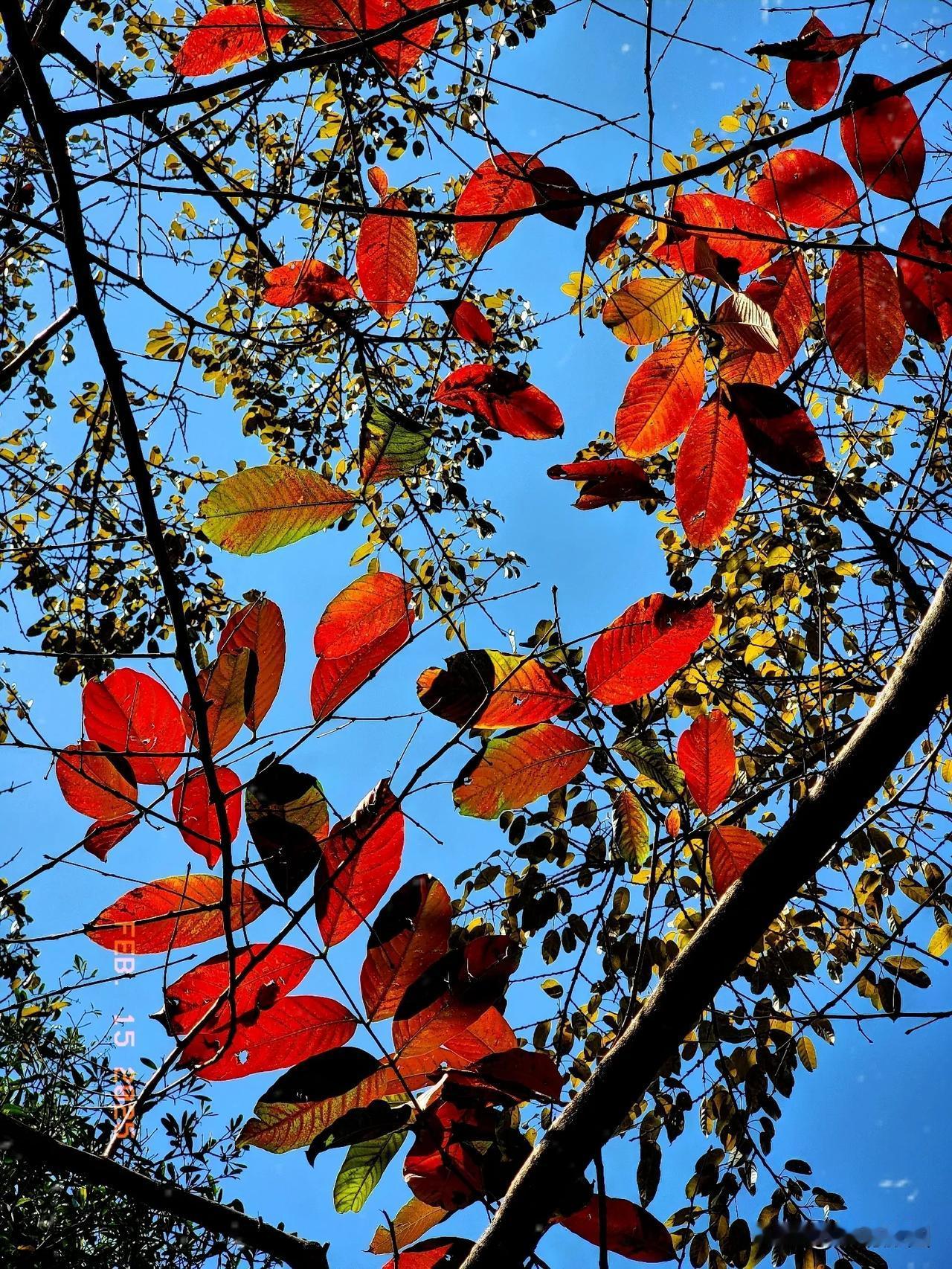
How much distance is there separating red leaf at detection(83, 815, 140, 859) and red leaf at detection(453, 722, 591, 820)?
37cm

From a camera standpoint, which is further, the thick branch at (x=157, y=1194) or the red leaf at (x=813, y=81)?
the red leaf at (x=813, y=81)

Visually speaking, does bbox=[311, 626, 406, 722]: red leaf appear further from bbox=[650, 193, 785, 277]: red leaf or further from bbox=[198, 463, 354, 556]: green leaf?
bbox=[650, 193, 785, 277]: red leaf

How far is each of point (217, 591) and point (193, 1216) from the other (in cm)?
249

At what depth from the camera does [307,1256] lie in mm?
803

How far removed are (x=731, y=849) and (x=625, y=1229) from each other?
418 mm

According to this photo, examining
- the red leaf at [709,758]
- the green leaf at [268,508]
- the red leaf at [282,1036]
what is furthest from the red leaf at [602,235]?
the red leaf at [282,1036]

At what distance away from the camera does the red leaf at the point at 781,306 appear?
1117 millimetres

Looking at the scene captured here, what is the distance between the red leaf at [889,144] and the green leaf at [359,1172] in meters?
1.29

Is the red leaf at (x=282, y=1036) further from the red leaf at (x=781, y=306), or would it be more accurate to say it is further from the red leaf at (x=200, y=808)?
the red leaf at (x=781, y=306)

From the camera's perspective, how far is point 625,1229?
88cm

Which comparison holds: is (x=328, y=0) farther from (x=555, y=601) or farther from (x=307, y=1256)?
(x=307, y=1256)

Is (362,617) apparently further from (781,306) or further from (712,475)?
(781,306)

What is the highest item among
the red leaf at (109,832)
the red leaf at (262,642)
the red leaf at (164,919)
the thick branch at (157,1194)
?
the red leaf at (262,642)

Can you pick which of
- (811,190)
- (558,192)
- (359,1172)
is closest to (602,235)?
(558,192)
